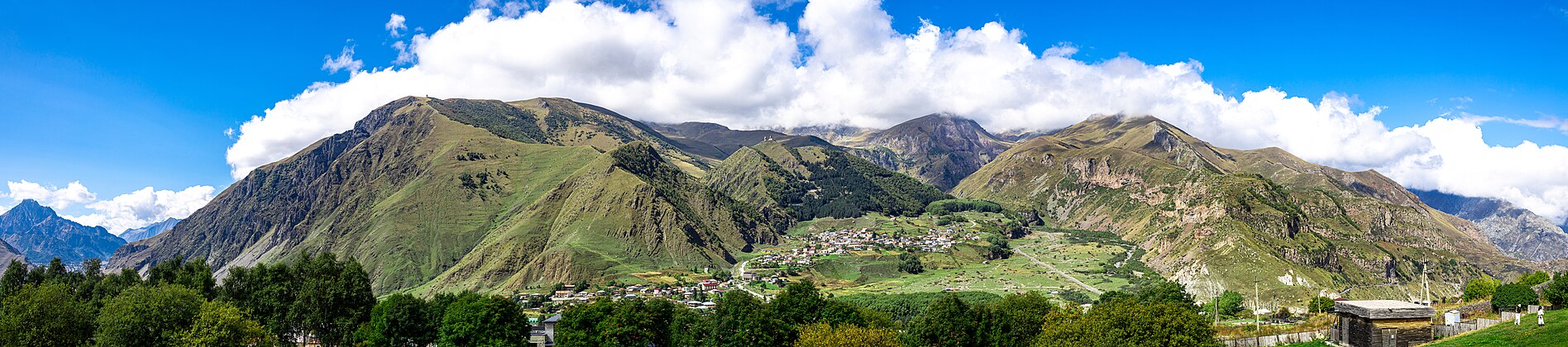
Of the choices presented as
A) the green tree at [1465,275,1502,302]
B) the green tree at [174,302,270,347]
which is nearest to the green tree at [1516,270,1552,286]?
the green tree at [1465,275,1502,302]

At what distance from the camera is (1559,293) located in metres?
80.2

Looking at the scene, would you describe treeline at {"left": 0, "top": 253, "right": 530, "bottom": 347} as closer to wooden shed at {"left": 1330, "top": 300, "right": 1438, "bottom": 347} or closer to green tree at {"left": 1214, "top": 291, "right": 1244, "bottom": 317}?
wooden shed at {"left": 1330, "top": 300, "right": 1438, "bottom": 347}

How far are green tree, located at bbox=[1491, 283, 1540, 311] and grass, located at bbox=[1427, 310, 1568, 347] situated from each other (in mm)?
46383

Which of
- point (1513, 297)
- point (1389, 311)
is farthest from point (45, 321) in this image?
point (1513, 297)

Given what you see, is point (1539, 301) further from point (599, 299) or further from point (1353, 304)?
point (599, 299)

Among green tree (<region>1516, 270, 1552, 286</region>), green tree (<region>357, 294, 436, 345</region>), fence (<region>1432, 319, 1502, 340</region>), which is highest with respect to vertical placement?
green tree (<region>1516, 270, 1552, 286</region>)

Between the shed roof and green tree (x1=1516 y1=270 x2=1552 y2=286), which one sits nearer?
the shed roof

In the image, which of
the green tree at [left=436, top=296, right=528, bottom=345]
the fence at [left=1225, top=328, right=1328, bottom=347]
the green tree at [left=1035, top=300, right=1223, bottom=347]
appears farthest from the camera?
the green tree at [left=436, top=296, right=528, bottom=345]

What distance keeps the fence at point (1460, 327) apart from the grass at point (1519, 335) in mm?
1080

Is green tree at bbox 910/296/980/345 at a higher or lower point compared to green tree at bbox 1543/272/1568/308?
lower

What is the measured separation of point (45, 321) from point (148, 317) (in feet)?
24.0

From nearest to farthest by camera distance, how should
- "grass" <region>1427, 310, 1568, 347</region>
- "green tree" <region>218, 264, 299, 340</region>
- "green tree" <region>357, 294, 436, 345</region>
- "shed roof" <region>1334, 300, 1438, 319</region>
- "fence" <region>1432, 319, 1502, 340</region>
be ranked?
"grass" <region>1427, 310, 1568, 347</region> → "shed roof" <region>1334, 300, 1438, 319</region> → "fence" <region>1432, 319, 1502, 340</region> → "green tree" <region>357, 294, 436, 345</region> → "green tree" <region>218, 264, 299, 340</region>

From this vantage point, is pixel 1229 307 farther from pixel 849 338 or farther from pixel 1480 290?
pixel 849 338

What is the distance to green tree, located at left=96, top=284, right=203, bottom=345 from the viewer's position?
60250mm
